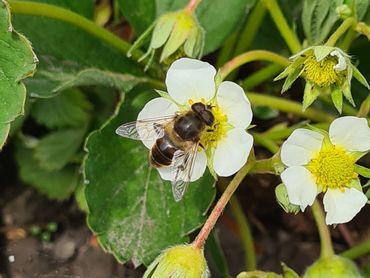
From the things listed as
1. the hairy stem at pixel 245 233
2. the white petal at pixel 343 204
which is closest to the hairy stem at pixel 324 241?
the white petal at pixel 343 204

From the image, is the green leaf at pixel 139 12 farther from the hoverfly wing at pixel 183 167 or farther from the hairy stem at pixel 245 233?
the hoverfly wing at pixel 183 167

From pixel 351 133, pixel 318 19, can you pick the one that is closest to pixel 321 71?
pixel 351 133

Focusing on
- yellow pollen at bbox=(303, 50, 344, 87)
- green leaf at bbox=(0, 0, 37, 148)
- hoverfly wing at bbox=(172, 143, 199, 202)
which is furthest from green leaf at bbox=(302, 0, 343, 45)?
green leaf at bbox=(0, 0, 37, 148)

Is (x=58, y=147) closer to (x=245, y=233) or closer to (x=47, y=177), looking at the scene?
(x=47, y=177)

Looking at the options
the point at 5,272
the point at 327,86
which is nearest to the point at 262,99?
the point at 327,86

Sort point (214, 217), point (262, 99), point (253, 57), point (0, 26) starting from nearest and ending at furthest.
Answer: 1. point (214, 217)
2. point (0, 26)
3. point (253, 57)
4. point (262, 99)

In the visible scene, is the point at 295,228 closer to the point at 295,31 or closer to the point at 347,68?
the point at 295,31
